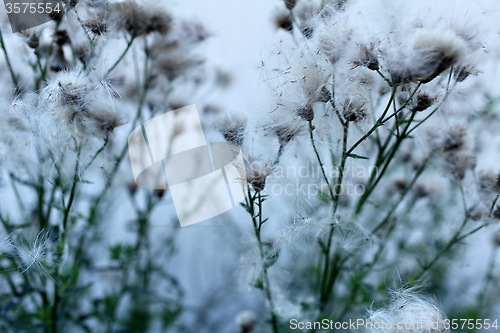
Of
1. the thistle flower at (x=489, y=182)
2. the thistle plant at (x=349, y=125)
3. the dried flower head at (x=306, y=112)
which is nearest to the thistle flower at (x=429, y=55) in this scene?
the thistle plant at (x=349, y=125)

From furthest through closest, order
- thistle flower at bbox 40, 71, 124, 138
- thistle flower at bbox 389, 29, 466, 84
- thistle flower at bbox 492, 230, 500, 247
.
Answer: thistle flower at bbox 492, 230, 500, 247
thistle flower at bbox 40, 71, 124, 138
thistle flower at bbox 389, 29, 466, 84

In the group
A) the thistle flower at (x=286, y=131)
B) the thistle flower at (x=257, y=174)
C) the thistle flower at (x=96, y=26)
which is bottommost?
the thistle flower at (x=257, y=174)

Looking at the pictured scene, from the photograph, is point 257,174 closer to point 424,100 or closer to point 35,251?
point 424,100

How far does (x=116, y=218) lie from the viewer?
139cm

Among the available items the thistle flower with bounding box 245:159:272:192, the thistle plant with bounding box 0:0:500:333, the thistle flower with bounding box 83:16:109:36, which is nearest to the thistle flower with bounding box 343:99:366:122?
the thistle plant with bounding box 0:0:500:333

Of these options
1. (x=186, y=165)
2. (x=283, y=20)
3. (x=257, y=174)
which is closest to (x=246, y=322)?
(x=186, y=165)

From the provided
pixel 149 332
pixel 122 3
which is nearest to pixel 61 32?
pixel 122 3

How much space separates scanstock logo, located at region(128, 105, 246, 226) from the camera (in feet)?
2.30

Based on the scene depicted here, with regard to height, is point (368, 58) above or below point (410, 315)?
above

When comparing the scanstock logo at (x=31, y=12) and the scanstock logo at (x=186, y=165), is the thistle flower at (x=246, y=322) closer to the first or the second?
the scanstock logo at (x=186, y=165)

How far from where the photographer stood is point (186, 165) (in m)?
0.83

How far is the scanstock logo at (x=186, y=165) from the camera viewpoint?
27.6 inches

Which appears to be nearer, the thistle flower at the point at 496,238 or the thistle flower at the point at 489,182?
the thistle flower at the point at 489,182

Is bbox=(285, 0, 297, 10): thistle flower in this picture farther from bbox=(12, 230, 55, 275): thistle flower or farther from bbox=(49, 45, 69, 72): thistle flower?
bbox=(12, 230, 55, 275): thistle flower
